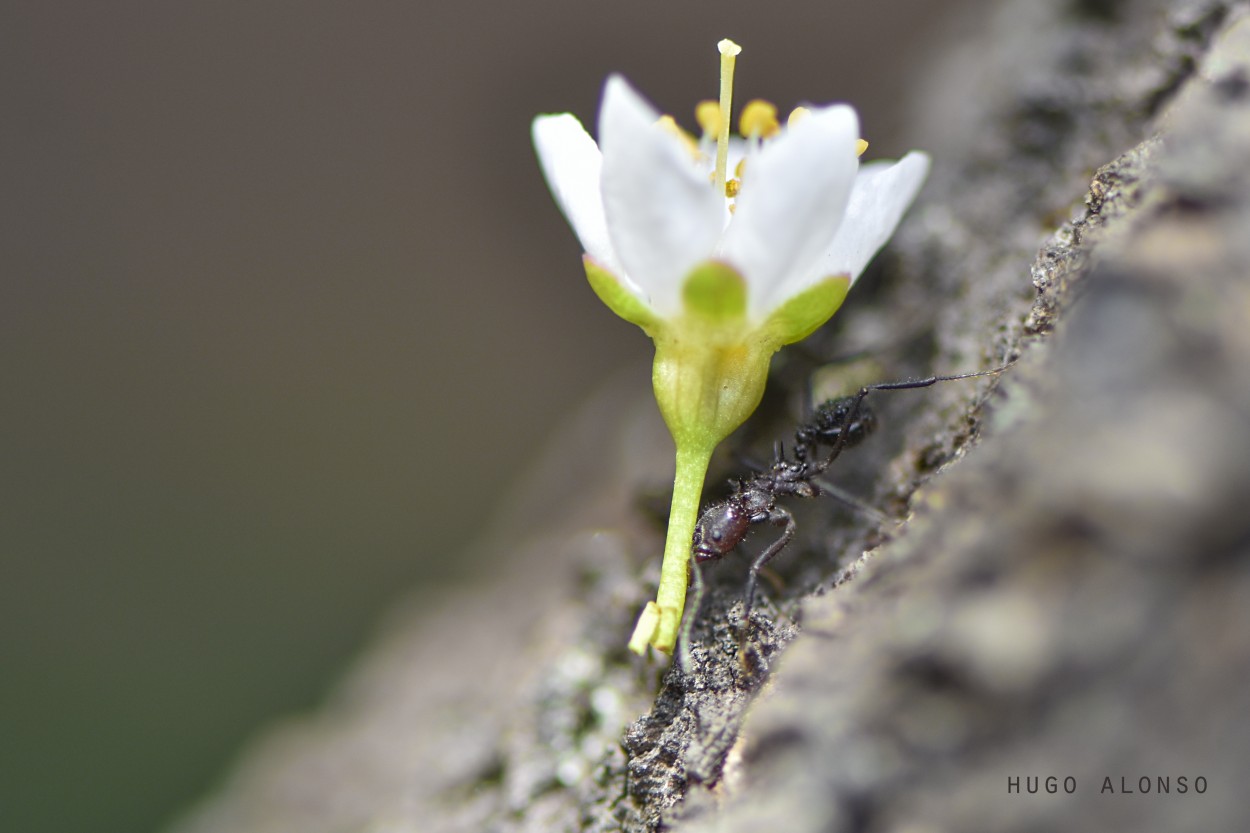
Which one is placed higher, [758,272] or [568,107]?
[568,107]

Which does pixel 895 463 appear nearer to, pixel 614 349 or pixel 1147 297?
pixel 1147 297

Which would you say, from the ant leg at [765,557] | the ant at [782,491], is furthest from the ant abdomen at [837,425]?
the ant leg at [765,557]

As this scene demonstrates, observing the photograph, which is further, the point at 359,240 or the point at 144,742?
the point at 359,240

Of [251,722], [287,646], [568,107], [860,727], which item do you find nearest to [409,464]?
[287,646]

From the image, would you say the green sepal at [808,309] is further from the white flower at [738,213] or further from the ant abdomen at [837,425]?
the ant abdomen at [837,425]

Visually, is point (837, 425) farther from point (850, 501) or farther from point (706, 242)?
point (706, 242)

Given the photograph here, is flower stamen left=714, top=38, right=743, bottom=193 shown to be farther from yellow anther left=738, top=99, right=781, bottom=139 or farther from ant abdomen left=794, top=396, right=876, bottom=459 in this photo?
ant abdomen left=794, top=396, right=876, bottom=459

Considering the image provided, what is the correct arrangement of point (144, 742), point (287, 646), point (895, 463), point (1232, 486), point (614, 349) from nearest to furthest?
point (1232, 486), point (895, 463), point (144, 742), point (287, 646), point (614, 349)

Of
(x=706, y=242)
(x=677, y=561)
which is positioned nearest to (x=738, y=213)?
(x=706, y=242)
